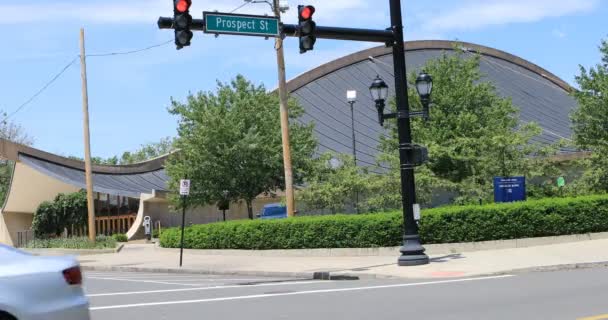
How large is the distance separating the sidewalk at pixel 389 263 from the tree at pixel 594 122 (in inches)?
262

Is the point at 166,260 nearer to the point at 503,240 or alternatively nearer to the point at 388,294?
the point at 503,240

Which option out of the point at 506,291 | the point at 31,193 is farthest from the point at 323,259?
the point at 31,193

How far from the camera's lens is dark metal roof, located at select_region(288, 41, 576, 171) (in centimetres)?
4853

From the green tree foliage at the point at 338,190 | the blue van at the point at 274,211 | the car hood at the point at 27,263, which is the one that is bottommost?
the car hood at the point at 27,263

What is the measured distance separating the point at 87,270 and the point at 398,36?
13339mm

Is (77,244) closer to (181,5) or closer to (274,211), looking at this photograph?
(274,211)

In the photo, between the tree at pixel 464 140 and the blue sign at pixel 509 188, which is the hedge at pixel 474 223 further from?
the tree at pixel 464 140

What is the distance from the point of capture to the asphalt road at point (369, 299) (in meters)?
10.4

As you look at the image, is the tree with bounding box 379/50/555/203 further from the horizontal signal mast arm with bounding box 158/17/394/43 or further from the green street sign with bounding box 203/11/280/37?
the green street sign with bounding box 203/11/280/37

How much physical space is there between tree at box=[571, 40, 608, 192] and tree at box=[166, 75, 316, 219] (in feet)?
37.3

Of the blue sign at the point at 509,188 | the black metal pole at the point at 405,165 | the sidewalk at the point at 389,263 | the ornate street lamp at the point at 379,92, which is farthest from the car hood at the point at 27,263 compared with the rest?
the blue sign at the point at 509,188

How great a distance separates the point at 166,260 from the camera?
83.7 feet

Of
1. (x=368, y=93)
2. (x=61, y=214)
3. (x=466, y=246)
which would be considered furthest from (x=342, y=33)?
(x=368, y=93)

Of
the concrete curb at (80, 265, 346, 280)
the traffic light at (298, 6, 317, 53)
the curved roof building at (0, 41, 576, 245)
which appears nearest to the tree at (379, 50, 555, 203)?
the curved roof building at (0, 41, 576, 245)
